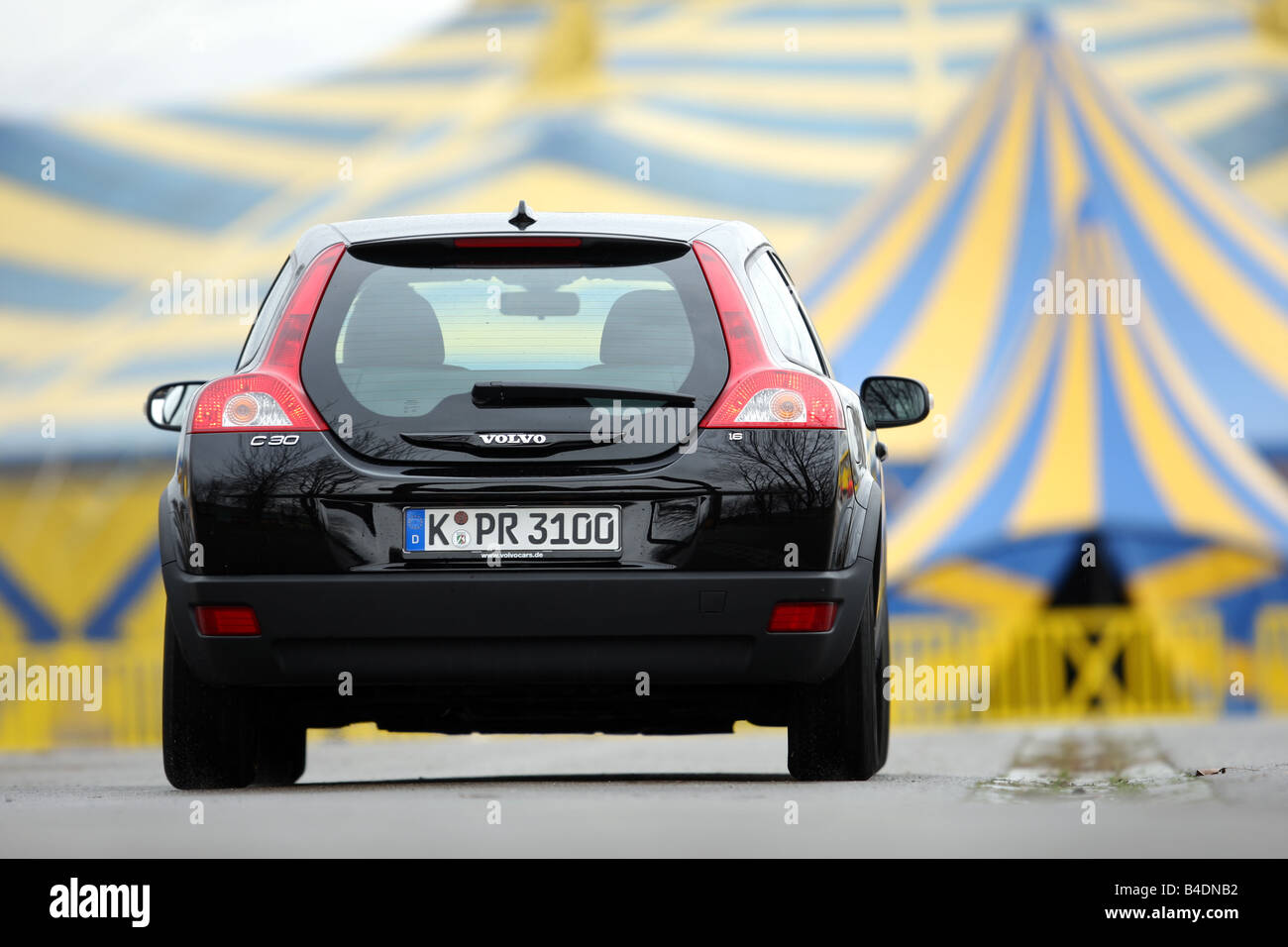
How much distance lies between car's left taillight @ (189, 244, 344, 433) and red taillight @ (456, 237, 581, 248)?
0.36m

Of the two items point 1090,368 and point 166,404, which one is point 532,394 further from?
point 1090,368

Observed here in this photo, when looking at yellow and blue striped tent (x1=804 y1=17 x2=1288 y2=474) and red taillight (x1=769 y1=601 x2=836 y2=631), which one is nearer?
red taillight (x1=769 y1=601 x2=836 y2=631)

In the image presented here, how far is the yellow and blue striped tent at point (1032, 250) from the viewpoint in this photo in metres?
17.7

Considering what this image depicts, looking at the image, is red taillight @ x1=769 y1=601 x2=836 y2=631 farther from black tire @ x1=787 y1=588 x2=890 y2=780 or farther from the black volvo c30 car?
black tire @ x1=787 y1=588 x2=890 y2=780

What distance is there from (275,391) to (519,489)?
0.66m

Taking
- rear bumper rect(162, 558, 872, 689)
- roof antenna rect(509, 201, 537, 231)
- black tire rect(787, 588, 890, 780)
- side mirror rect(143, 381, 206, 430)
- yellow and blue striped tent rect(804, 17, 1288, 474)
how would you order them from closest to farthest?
1. rear bumper rect(162, 558, 872, 689)
2. roof antenna rect(509, 201, 537, 231)
3. black tire rect(787, 588, 890, 780)
4. side mirror rect(143, 381, 206, 430)
5. yellow and blue striped tent rect(804, 17, 1288, 474)

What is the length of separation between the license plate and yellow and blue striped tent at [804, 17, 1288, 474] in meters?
11.8

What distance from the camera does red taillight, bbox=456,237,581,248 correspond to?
5.29 metres

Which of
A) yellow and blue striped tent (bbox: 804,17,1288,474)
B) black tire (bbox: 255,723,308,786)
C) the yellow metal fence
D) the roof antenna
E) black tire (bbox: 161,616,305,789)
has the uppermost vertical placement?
yellow and blue striped tent (bbox: 804,17,1288,474)

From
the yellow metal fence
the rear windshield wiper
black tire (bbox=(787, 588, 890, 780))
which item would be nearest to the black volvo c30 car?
the rear windshield wiper

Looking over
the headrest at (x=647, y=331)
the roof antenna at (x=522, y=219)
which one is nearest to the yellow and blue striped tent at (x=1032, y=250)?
the roof antenna at (x=522, y=219)

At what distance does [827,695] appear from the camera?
18.2 ft

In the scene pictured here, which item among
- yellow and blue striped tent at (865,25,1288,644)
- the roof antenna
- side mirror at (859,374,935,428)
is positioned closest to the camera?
the roof antenna

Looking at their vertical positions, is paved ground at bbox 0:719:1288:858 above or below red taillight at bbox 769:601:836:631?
below
